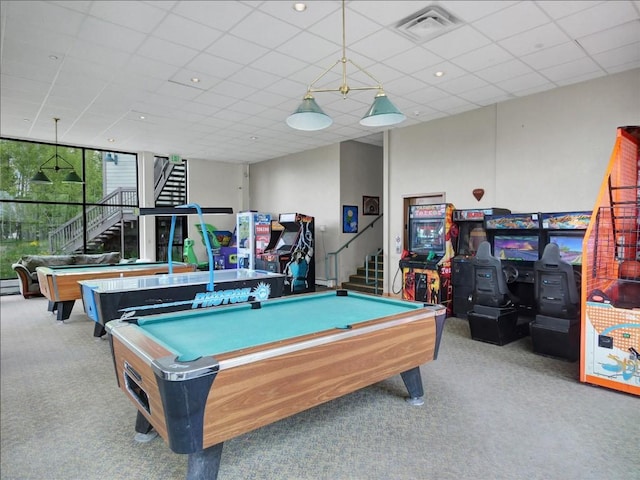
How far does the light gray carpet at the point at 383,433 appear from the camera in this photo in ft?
6.98

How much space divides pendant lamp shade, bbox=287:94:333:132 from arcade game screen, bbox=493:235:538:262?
3.38 meters

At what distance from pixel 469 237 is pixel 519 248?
834 mm

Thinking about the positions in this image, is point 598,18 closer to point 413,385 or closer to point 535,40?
point 535,40

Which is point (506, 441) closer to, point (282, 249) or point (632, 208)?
point (632, 208)

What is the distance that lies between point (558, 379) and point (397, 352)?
1895 millimetres

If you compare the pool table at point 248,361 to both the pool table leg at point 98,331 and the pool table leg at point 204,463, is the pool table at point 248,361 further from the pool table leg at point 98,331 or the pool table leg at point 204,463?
the pool table leg at point 98,331

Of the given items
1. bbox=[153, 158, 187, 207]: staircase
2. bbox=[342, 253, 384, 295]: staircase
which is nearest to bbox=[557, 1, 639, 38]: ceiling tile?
bbox=[342, 253, 384, 295]: staircase

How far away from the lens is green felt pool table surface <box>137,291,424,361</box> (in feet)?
6.84

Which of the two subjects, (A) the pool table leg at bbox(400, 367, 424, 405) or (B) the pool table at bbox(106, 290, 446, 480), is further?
(A) the pool table leg at bbox(400, 367, 424, 405)

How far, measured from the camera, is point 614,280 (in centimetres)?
372

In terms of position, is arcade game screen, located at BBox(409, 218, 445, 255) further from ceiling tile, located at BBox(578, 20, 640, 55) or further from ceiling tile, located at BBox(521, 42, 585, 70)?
ceiling tile, located at BBox(578, 20, 640, 55)

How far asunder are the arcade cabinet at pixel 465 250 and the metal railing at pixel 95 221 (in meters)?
7.85

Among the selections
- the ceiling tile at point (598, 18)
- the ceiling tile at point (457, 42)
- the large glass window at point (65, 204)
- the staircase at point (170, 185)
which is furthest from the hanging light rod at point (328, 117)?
the staircase at point (170, 185)

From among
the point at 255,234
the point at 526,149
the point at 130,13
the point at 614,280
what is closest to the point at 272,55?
the point at 130,13
